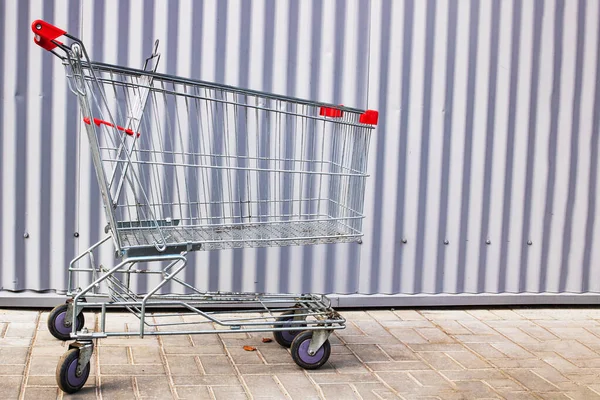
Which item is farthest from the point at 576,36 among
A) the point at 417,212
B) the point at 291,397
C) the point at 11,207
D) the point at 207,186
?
the point at 11,207

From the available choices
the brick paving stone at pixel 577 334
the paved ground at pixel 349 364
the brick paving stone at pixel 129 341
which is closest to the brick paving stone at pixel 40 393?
the paved ground at pixel 349 364

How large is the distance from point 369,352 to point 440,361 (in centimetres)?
44

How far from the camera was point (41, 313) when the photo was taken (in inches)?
224

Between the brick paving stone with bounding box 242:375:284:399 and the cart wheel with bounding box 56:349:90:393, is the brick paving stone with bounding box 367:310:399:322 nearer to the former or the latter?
the brick paving stone with bounding box 242:375:284:399

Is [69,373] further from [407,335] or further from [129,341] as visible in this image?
[407,335]

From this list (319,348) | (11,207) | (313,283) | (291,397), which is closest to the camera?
(291,397)

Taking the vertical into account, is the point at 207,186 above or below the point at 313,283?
above

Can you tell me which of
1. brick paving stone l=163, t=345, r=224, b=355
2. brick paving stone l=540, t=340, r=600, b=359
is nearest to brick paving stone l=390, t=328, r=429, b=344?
brick paving stone l=540, t=340, r=600, b=359

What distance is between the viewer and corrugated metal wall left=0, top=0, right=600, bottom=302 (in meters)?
5.66

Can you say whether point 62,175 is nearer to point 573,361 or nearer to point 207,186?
point 207,186

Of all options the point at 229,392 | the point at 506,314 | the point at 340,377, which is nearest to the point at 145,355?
the point at 229,392

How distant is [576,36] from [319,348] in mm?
3421

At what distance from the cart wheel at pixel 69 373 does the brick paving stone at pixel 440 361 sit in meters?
2.06

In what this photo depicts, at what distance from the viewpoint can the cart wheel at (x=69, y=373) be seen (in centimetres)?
403
